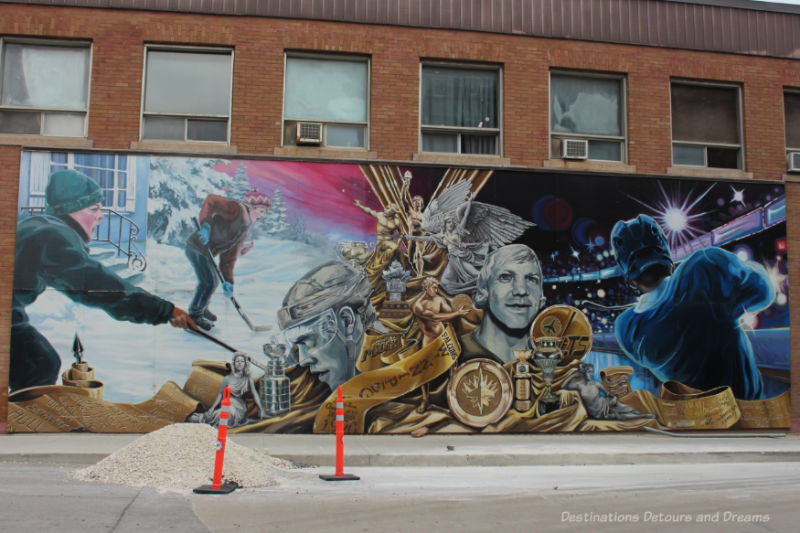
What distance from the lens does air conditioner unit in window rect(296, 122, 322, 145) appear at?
1241 centimetres

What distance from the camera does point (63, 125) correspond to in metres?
12.2

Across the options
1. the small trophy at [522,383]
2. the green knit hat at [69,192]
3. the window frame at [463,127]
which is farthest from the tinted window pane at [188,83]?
the small trophy at [522,383]

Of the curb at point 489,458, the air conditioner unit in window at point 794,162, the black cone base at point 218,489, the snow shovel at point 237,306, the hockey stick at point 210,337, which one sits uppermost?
the air conditioner unit in window at point 794,162

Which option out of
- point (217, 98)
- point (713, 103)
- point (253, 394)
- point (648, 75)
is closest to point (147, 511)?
point (253, 394)

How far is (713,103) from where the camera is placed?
1405 centimetres

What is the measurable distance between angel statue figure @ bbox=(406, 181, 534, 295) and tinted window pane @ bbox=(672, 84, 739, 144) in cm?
414

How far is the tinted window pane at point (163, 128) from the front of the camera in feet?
40.6

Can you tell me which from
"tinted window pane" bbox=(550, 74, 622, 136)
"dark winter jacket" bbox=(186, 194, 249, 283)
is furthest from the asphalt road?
"tinted window pane" bbox=(550, 74, 622, 136)

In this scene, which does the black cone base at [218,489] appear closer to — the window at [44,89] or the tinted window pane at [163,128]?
the tinted window pane at [163,128]

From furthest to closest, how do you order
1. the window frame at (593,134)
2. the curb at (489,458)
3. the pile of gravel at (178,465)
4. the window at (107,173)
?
the window frame at (593,134)
the window at (107,173)
the curb at (489,458)
the pile of gravel at (178,465)

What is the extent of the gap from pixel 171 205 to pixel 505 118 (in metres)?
6.16

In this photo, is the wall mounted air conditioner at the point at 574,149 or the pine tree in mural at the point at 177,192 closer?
the pine tree in mural at the point at 177,192

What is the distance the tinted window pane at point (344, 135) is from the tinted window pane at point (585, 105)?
3.67 metres

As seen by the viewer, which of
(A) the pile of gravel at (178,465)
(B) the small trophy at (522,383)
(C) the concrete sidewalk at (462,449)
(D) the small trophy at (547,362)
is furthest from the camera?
(D) the small trophy at (547,362)
